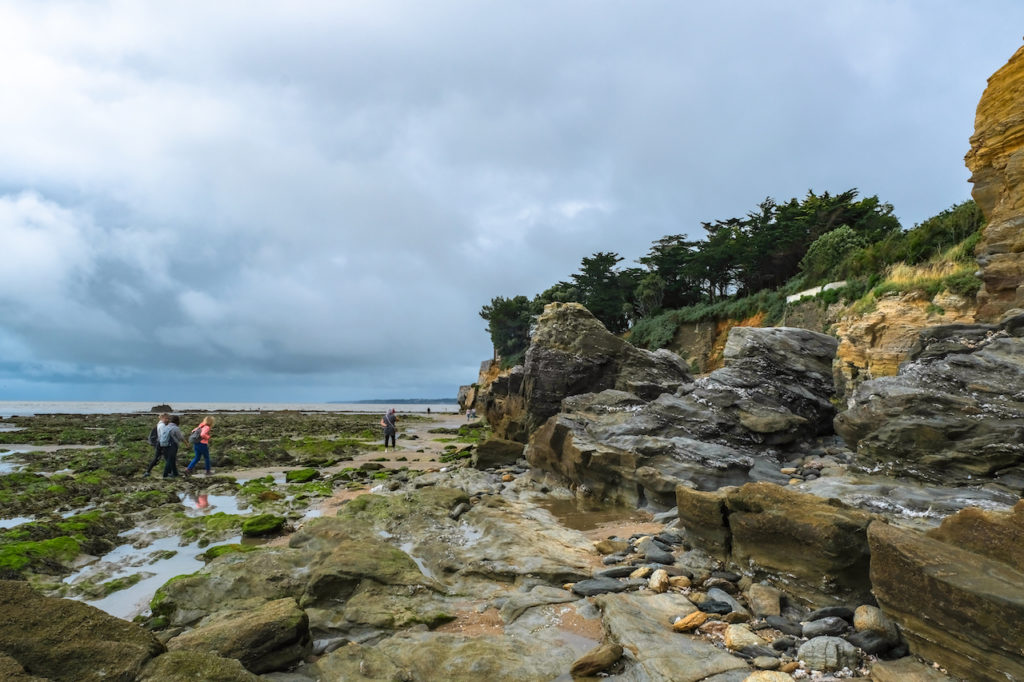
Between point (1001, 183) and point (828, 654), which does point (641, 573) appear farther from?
point (1001, 183)

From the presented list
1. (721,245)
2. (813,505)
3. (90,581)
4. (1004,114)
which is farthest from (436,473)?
(721,245)

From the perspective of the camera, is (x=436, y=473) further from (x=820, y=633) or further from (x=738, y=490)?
(x=820, y=633)

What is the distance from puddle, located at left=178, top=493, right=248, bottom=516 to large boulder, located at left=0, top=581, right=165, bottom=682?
1100cm

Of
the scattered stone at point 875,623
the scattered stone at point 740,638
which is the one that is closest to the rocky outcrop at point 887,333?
the scattered stone at point 875,623

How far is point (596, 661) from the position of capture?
17.8 feet

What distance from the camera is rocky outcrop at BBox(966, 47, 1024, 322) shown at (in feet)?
51.0

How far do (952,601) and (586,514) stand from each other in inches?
369

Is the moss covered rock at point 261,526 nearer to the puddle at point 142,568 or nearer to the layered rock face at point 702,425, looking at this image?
the puddle at point 142,568

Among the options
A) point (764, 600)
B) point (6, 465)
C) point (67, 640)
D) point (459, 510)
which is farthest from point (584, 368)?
point (6, 465)

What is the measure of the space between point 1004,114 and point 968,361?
12.9 metres

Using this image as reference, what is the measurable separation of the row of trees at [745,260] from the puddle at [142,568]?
3256 centimetres

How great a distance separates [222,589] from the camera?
7.53m

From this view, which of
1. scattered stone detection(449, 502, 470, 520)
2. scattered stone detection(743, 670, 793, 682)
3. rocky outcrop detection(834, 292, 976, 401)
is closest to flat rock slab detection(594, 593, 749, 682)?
scattered stone detection(743, 670, 793, 682)

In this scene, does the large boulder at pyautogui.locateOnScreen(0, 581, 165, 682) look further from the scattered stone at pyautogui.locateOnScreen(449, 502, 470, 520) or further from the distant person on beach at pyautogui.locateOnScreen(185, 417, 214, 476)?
the distant person on beach at pyautogui.locateOnScreen(185, 417, 214, 476)
